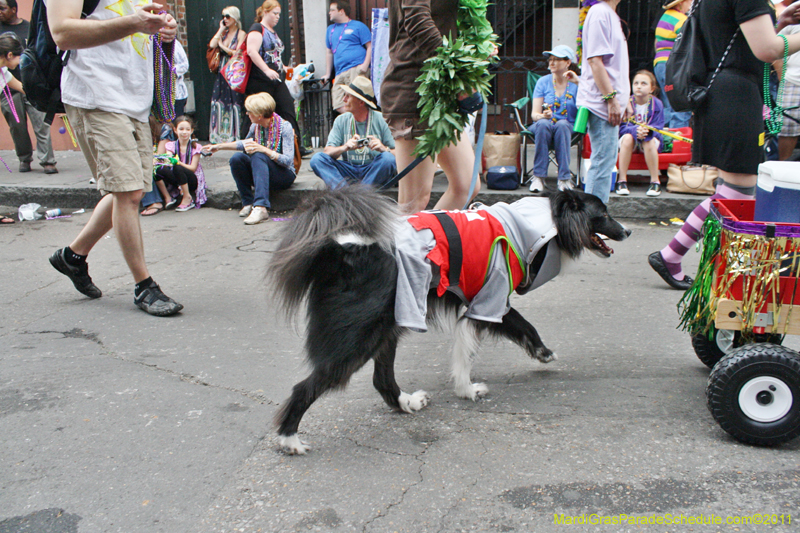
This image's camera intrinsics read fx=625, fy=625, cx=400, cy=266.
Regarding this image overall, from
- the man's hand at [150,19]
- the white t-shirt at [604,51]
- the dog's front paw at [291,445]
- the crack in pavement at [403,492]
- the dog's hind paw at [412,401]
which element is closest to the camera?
the crack in pavement at [403,492]

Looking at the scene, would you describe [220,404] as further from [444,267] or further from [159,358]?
[444,267]

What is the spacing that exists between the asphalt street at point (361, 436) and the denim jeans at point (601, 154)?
42.8 inches

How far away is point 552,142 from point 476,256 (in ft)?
15.4

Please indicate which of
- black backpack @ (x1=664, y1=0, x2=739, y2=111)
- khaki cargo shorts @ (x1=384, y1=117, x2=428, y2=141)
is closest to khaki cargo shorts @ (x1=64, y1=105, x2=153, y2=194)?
khaki cargo shorts @ (x1=384, y1=117, x2=428, y2=141)

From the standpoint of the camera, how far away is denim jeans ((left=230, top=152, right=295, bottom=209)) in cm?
678

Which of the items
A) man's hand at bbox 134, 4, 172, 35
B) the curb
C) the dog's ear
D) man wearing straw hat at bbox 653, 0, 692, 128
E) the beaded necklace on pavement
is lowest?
the curb

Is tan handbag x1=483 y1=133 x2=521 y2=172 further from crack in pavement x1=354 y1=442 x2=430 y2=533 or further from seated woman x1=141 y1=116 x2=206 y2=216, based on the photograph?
crack in pavement x1=354 y1=442 x2=430 y2=533

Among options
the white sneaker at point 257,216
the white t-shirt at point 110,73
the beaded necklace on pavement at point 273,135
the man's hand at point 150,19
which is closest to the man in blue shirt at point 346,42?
the beaded necklace on pavement at point 273,135

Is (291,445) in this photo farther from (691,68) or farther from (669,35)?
(669,35)

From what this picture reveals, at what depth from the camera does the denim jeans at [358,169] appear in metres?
6.37

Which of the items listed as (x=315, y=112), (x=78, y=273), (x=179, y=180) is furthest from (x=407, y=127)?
(x=315, y=112)

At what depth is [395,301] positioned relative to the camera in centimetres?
253

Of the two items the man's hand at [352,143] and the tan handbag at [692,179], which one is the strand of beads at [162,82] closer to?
the man's hand at [352,143]

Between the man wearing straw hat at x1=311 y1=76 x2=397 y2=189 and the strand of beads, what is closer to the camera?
the strand of beads
